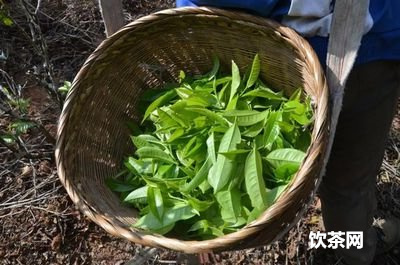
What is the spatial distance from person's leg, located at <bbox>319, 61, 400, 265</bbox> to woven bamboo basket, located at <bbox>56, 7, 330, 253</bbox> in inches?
5.3

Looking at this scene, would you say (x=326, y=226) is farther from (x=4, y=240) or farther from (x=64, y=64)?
(x=64, y=64)

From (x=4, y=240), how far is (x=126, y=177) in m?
0.67

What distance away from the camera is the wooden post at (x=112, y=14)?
1.13 metres

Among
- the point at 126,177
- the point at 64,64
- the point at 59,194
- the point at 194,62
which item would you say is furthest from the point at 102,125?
the point at 64,64

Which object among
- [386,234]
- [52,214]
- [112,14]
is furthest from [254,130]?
[52,214]

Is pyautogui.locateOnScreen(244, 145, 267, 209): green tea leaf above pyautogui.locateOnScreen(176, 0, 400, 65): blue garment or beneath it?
beneath

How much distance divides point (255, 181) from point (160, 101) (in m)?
0.32

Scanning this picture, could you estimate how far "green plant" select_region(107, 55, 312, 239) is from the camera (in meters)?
0.99

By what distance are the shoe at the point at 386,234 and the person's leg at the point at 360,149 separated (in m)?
0.11

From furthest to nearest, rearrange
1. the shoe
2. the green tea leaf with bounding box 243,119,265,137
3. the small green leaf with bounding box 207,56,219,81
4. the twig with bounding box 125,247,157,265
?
the shoe < the twig with bounding box 125,247,157,265 < the small green leaf with bounding box 207,56,219,81 < the green tea leaf with bounding box 243,119,265,137

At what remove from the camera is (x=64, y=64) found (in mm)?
2018

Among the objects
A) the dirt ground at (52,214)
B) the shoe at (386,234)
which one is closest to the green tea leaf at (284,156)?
the dirt ground at (52,214)

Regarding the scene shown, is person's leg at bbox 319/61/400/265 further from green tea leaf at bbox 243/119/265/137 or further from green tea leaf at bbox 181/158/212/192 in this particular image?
green tea leaf at bbox 181/158/212/192

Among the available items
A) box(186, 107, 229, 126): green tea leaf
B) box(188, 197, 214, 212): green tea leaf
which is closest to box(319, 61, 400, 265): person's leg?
box(186, 107, 229, 126): green tea leaf
